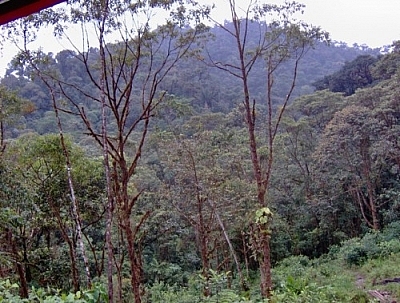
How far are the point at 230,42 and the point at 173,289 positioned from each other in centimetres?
1168

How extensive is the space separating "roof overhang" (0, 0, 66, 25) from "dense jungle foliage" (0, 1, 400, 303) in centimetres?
323

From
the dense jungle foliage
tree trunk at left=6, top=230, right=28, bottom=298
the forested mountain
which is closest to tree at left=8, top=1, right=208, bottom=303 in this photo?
the dense jungle foliage

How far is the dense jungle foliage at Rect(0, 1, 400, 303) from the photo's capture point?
215 inches

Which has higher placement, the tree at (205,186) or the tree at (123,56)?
the tree at (123,56)

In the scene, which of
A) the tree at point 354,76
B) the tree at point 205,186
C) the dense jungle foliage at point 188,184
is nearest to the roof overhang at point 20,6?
the dense jungle foliage at point 188,184

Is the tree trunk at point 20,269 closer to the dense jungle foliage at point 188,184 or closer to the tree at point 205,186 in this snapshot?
the dense jungle foliage at point 188,184

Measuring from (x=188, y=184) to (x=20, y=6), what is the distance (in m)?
8.00

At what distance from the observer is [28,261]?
20.9ft

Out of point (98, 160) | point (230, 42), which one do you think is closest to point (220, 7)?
point (98, 160)

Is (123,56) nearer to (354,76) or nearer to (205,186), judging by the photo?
(205,186)

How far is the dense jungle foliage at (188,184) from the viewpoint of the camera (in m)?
5.47

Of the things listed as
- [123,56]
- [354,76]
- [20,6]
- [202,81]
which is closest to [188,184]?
[123,56]

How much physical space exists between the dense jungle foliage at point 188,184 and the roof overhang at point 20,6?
3.23m

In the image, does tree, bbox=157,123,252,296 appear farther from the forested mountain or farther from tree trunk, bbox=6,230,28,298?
tree trunk, bbox=6,230,28,298
